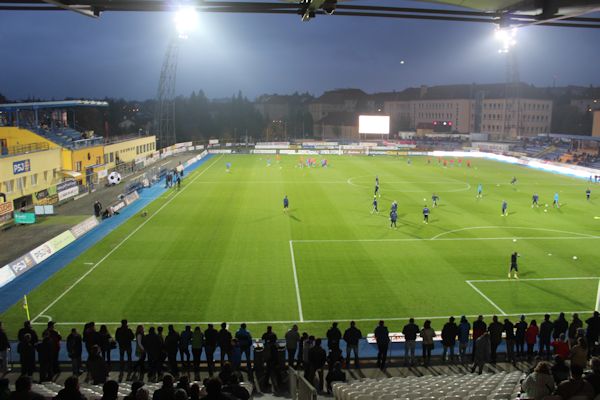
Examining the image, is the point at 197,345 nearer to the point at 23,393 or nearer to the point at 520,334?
the point at 23,393

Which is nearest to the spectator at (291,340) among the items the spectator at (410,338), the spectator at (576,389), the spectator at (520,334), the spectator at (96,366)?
the spectator at (410,338)

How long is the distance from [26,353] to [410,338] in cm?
955

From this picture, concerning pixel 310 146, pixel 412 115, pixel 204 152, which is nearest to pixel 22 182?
pixel 204 152

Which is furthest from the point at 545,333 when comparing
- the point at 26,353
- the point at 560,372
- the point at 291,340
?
the point at 26,353

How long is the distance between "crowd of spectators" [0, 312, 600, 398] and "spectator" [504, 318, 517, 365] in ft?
0.08

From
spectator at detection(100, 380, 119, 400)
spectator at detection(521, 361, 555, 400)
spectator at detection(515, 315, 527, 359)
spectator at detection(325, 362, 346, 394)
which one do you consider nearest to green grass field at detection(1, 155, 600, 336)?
spectator at detection(515, 315, 527, 359)

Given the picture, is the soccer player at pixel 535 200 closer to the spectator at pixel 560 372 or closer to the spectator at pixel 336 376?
the spectator at pixel 336 376

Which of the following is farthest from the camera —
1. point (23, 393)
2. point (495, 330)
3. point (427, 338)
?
point (427, 338)

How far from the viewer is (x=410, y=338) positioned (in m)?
13.6

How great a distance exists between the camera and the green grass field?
58.6 ft

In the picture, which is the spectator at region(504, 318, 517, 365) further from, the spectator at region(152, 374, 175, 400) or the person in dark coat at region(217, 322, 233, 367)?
the spectator at region(152, 374, 175, 400)

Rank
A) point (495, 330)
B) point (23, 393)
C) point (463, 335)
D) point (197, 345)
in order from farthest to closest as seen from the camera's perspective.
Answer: point (463, 335) → point (495, 330) → point (197, 345) → point (23, 393)

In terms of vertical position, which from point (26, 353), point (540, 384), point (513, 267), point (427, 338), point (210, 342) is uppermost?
point (540, 384)

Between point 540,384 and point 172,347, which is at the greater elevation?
point 540,384
